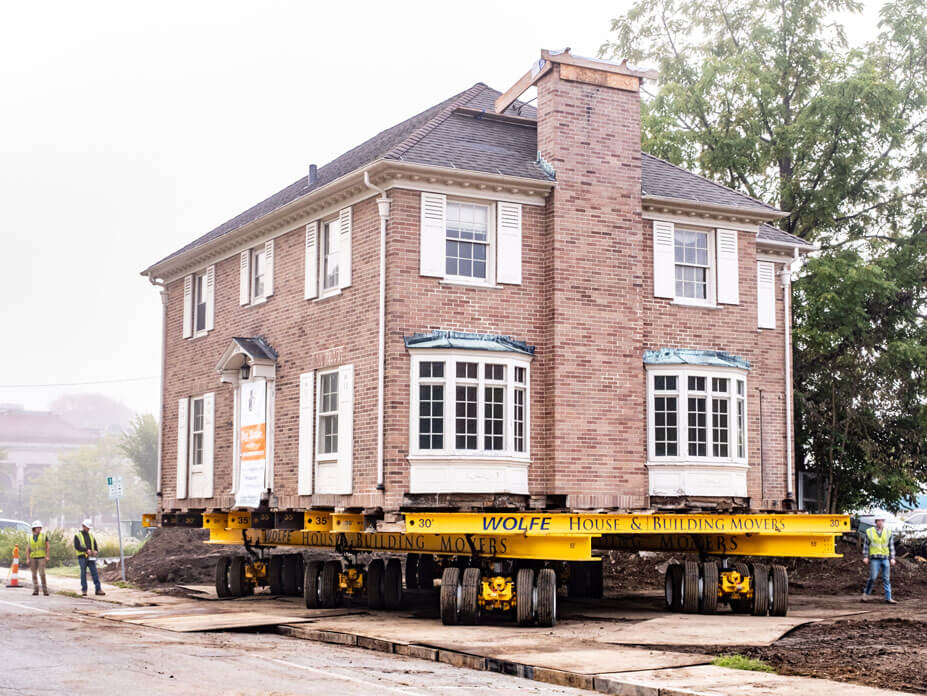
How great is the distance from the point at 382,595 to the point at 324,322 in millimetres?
5148

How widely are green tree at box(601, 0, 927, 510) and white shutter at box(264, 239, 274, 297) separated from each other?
1523cm

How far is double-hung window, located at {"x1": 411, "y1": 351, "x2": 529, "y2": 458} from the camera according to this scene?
66.6ft

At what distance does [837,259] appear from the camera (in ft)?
109

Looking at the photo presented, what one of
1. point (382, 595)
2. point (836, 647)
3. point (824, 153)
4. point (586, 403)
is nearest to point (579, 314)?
point (586, 403)

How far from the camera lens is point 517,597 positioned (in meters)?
18.9

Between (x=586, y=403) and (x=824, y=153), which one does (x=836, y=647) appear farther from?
(x=824, y=153)

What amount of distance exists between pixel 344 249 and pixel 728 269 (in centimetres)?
751

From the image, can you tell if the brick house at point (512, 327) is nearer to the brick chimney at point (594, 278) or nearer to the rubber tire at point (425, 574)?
the brick chimney at point (594, 278)

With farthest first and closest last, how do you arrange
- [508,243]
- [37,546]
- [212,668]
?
[37,546]
[508,243]
[212,668]

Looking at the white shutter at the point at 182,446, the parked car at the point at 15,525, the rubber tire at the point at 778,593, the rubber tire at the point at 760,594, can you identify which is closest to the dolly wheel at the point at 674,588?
the rubber tire at the point at 760,594

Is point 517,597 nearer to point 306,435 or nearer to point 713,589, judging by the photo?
point 713,589

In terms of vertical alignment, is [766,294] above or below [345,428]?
above

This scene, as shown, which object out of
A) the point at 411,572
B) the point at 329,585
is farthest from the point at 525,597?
the point at 411,572

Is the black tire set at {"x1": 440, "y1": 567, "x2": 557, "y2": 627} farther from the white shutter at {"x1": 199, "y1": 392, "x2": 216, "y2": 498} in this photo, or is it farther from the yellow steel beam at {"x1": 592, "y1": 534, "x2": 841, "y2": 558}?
the white shutter at {"x1": 199, "y1": 392, "x2": 216, "y2": 498}
